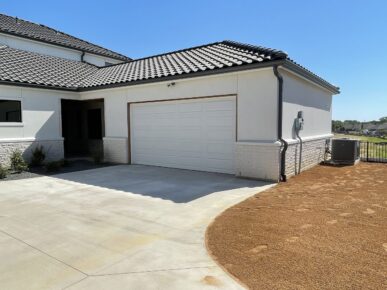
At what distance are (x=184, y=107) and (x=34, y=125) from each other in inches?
259

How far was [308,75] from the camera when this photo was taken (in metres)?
10.4

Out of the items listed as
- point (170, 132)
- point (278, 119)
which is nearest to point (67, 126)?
point (170, 132)

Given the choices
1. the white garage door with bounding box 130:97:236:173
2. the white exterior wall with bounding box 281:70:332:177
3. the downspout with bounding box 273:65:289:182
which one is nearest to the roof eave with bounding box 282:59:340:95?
the white exterior wall with bounding box 281:70:332:177

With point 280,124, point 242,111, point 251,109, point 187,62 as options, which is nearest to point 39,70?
point 187,62

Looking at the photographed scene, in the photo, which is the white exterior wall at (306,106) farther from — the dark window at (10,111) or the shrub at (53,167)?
the dark window at (10,111)

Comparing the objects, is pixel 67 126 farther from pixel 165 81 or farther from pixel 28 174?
pixel 165 81

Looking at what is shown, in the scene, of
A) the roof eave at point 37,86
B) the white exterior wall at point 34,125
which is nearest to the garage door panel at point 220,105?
the roof eave at point 37,86

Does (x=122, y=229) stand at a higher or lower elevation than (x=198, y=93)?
lower

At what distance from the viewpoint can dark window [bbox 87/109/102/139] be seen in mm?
15992

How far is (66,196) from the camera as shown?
7379 millimetres

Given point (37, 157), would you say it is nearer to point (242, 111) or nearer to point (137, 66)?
point (137, 66)

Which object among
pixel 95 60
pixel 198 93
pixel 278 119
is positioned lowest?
pixel 278 119

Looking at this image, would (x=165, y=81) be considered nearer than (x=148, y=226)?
No

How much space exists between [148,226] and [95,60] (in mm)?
18023
